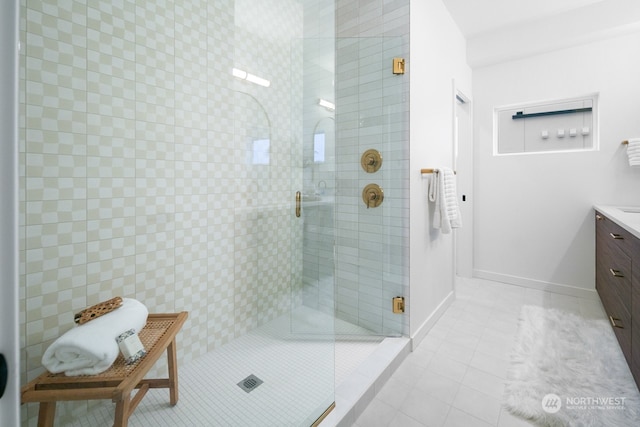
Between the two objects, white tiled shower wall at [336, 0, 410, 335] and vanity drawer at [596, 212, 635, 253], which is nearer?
vanity drawer at [596, 212, 635, 253]

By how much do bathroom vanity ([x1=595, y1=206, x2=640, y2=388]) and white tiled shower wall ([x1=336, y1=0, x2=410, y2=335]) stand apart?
1094 mm

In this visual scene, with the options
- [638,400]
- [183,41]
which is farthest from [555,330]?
[183,41]

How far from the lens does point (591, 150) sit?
2.68 metres

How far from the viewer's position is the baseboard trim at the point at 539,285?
9.07 feet

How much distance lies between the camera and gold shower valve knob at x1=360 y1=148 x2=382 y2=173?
197 centimetres

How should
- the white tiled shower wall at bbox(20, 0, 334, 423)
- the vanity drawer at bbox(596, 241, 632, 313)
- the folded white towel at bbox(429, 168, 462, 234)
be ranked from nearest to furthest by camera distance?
the white tiled shower wall at bbox(20, 0, 334, 423) → the vanity drawer at bbox(596, 241, 632, 313) → the folded white towel at bbox(429, 168, 462, 234)

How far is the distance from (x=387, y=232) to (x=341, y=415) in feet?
3.59

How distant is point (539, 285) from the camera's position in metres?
3.00

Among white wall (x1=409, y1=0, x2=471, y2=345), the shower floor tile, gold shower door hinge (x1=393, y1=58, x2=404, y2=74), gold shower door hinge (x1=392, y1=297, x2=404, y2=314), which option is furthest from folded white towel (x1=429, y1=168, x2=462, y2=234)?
the shower floor tile

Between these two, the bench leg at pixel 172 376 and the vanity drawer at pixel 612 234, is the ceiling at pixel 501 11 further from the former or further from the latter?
the bench leg at pixel 172 376

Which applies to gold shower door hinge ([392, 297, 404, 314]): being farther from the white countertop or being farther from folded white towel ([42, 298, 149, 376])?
folded white towel ([42, 298, 149, 376])

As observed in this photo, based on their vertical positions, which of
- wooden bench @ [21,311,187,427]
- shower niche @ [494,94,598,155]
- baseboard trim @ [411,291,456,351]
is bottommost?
baseboard trim @ [411,291,456,351]

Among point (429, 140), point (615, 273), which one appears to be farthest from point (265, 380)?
point (615, 273)

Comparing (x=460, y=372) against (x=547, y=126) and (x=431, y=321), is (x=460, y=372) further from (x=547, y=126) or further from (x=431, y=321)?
(x=547, y=126)
